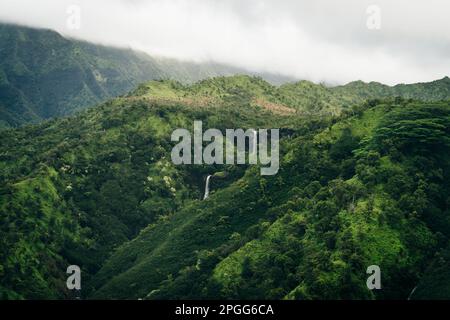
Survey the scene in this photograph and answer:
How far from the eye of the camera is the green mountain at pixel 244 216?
106625mm

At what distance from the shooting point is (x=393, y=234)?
108 m

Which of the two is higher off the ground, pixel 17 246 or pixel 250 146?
pixel 250 146

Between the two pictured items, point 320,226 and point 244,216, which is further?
point 244,216

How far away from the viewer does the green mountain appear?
107 meters

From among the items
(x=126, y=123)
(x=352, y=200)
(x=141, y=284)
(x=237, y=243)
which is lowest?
(x=141, y=284)

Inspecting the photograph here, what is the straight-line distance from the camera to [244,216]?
13688 centimetres

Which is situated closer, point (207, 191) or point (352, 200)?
point (352, 200)

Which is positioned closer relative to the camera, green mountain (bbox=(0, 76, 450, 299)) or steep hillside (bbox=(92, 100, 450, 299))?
steep hillside (bbox=(92, 100, 450, 299))

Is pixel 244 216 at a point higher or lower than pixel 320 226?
lower

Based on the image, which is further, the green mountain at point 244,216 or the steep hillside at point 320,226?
the green mountain at point 244,216

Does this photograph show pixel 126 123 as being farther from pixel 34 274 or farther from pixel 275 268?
pixel 275 268

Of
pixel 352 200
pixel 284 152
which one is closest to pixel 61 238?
pixel 284 152

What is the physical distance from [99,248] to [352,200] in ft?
211
